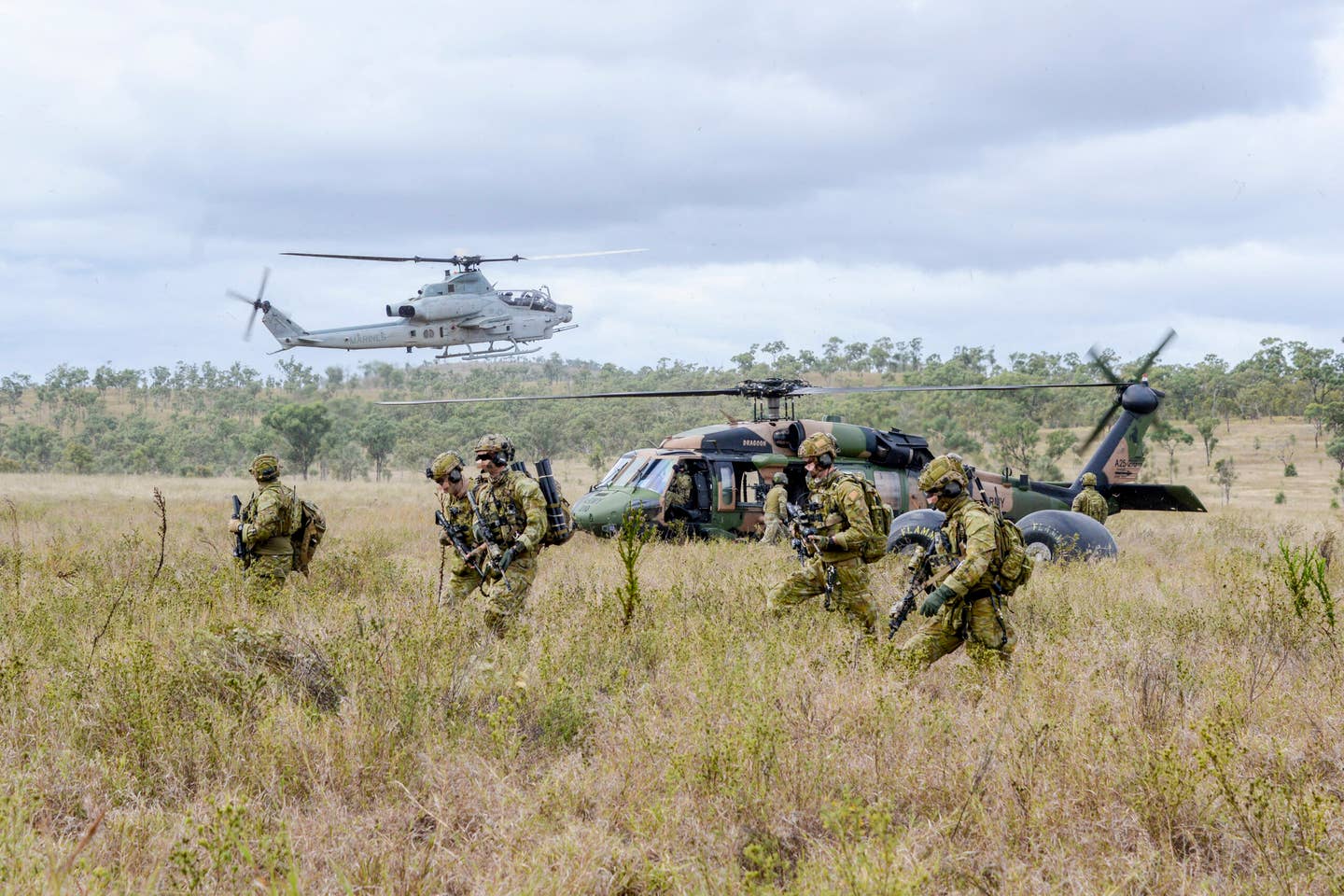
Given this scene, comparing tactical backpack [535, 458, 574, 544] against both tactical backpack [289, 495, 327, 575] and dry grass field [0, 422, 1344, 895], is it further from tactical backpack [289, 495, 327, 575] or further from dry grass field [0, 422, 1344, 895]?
tactical backpack [289, 495, 327, 575]

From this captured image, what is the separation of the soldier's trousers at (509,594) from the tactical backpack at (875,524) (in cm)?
231

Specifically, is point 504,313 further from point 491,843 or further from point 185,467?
point 185,467

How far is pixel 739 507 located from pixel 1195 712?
26.2 feet

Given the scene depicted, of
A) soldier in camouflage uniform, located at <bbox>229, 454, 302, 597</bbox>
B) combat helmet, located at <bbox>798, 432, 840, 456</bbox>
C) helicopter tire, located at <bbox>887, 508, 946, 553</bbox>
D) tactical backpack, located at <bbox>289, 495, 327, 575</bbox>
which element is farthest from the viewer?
helicopter tire, located at <bbox>887, 508, 946, 553</bbox>

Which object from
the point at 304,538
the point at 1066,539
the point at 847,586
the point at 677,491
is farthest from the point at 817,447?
the point at 677,491

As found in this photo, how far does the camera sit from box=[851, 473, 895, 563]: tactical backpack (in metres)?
6.95

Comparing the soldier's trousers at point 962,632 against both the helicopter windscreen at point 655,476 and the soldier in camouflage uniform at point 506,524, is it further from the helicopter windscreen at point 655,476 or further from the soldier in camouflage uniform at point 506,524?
the helicopter windscreen at point 655,476

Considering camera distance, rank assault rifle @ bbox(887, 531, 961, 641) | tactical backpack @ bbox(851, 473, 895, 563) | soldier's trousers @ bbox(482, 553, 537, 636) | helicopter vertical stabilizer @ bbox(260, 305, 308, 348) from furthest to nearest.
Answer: helicopter vertical stabilizer @ bbox(260, 305, 308, 348)
tactical backpack @ bbox(851, 473, 895, 563)
soldier's trousers @ bbox(482, 553, 537, 636)
assault rifle @ bbox(887, 531, 961, 641)

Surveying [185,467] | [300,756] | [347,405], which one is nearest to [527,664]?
[300,756]

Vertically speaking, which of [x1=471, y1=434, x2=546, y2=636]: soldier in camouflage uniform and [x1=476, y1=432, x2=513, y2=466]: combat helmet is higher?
[x1=476, y1=432, x2=513, y2=466]: combat helmet

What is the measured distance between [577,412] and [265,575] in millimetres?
52552

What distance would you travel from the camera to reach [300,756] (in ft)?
14.8

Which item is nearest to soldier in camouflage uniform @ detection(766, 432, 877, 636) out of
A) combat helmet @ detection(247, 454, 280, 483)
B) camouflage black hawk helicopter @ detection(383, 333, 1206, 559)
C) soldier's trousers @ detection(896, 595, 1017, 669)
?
soldier's trousers @ detection(896, 595, 1017, 669)

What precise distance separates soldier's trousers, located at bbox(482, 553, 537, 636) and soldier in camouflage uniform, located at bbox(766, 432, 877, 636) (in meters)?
1.73
